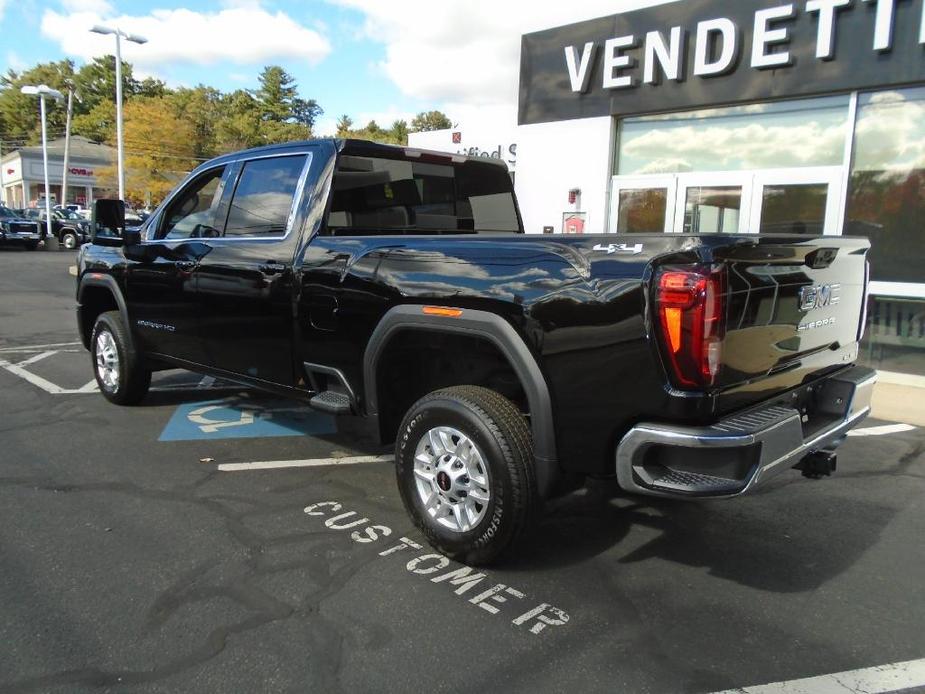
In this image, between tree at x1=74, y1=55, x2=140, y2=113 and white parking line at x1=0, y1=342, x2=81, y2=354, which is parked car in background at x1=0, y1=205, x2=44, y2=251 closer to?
white parking line at x1=0, y1=342, x2=81, y2=354

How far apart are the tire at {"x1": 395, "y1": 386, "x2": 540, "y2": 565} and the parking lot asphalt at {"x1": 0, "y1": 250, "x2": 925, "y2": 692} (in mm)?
196

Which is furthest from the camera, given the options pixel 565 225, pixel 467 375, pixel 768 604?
pixel 565 225

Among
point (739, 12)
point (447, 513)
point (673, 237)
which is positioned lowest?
point (447, 513)

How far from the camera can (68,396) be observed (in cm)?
653

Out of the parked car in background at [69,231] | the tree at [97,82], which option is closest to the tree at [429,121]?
the tree at [97,82]

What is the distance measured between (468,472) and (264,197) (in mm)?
2353

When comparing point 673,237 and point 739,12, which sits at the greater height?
point 739,12

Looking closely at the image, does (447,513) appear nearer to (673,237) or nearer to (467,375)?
(467,375)

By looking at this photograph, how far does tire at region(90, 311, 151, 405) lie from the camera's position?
5734mm

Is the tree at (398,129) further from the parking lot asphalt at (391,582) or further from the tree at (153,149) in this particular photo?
the parking lot asphalt at (391,582)

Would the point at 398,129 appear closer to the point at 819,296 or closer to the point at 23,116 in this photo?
the point at 23,116

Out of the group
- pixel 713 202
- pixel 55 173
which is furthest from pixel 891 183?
pixel 55 173

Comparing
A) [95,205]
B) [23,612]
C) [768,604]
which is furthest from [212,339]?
[768,604]

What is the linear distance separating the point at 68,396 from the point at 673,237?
233 inches
